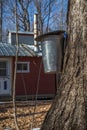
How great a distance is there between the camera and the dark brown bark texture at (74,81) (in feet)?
14.4

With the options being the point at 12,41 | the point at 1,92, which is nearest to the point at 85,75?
the point at 1,92

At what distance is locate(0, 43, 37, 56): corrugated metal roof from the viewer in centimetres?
1928

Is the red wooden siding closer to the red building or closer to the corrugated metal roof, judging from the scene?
the red building

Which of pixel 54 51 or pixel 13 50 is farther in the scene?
pixel 13 50

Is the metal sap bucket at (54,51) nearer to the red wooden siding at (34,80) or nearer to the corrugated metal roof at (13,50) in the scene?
the corrugated metal roof at (13,50)

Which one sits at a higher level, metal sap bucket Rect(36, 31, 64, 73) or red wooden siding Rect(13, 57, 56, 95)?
metal sap bucket Rect(36, 31, 64, 73)

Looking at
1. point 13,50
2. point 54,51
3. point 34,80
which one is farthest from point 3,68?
point 54,51

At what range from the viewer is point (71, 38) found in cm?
455

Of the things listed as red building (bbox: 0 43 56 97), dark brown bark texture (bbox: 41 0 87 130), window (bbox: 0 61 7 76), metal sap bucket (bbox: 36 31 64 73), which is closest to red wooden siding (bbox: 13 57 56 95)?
red building (bbox: 0 43 56 97)

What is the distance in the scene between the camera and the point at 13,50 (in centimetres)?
1983

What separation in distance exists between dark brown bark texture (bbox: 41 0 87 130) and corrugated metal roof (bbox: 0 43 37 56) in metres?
14.7

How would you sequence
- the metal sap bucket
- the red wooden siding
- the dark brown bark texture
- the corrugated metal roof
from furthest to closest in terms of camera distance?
the red wooden siding
the corrugated metal roof
the metal sap bucket
the dark brown bark texture

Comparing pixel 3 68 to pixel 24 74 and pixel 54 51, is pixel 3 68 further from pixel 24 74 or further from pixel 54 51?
pixel 54 51

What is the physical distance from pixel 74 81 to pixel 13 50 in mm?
15564
